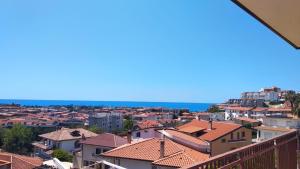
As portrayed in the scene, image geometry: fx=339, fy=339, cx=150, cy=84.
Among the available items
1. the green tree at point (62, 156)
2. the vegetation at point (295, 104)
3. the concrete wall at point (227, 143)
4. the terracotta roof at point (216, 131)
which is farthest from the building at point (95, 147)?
the vegetation at point (295, 104)

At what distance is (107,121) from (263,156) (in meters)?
69.0

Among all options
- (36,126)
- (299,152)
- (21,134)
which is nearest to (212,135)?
(299,152)

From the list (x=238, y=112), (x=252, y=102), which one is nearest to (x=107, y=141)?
(x=238, y=112)

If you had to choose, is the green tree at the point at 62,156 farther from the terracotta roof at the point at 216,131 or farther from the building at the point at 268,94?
the building at the point at 268,94

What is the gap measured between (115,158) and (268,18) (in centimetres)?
1777

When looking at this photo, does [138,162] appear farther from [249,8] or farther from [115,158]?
[249,8]

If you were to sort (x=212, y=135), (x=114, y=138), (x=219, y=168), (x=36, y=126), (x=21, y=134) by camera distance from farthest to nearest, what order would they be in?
(x=36, y=126) < (x=21, y=134) < (x=114, y=138) < (x=212, y=135) < (x=219, y=168)

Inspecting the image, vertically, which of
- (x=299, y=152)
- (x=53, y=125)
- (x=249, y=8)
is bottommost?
(x=53, y=125)

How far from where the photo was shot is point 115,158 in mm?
19000

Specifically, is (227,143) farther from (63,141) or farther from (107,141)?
(63,141)

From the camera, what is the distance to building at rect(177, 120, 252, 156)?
79.5 feet

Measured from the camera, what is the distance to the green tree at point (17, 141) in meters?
48.7

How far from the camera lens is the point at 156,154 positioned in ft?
60.4

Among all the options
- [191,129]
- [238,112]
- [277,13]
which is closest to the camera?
[277,13]
